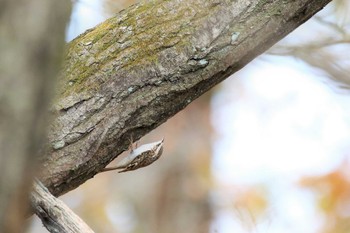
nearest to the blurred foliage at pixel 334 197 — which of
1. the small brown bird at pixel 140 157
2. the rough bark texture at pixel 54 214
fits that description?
the small brown bird at pixel 140 157

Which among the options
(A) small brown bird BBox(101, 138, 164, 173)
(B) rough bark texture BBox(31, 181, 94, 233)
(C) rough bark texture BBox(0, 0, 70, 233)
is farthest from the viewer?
(A) small brown bird BBox(101, 138, 164, 173)

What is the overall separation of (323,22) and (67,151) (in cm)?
169

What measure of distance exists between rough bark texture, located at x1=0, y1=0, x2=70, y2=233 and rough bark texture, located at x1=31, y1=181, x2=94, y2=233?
33.8 inches

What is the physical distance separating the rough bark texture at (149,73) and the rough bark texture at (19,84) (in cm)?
95

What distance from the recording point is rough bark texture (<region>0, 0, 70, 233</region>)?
0.62 m

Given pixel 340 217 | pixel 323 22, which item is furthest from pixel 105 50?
pixel 340 217

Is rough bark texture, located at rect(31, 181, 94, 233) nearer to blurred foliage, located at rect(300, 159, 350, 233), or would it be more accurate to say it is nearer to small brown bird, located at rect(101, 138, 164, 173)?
small brown bird, located at rect(101, 138, 164, 173)

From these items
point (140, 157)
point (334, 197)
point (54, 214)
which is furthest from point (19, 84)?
point (334, 197)

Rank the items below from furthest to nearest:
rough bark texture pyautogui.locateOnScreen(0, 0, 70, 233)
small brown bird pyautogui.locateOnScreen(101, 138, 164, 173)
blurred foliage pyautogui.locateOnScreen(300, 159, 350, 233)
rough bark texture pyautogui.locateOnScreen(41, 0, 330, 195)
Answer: blurred foliage pyautogui.locateOnScreen(300, 159, 350, 233) → small brown bird pyautogui.locateOnScreen(101, 138, 164, 173) → rough bark texture pyautogui.locateOnScreen(41, 0, 330, 195) → rough bark texture pyautogui.locateOnScreen(0, 0, 70, 233)

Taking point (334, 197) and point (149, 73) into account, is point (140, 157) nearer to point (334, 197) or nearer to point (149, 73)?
point (149, 73)

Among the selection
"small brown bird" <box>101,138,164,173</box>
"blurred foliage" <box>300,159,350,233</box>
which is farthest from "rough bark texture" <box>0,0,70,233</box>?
"blurred foliage" <box>300,159,350,233</box>

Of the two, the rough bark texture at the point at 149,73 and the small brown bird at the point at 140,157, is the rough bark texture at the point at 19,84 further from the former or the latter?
the small brown bird at the point at 140,157

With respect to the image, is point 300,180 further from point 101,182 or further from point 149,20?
point 149,20

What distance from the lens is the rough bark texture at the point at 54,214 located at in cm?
147
